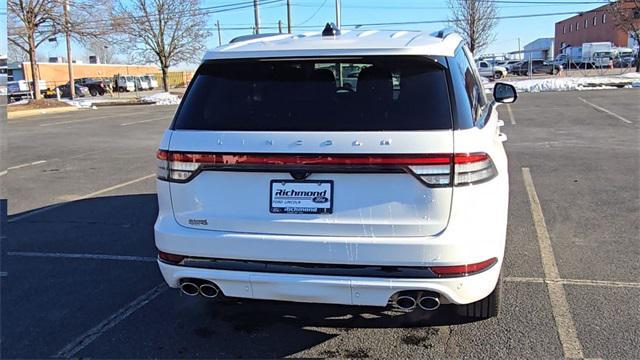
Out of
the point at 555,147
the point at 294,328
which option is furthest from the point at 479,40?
the point at 294,328

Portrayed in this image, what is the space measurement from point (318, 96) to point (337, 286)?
1029 millimetres

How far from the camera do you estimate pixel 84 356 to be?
342 cm

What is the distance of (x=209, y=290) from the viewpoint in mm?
3219

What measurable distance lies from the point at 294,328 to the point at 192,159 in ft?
4.43

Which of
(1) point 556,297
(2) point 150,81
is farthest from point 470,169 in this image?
(2) point 150,81

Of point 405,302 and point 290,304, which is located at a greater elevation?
point 405,302

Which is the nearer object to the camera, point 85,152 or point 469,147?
point 469,147

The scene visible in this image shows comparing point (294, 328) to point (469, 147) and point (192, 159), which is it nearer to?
point (192, 159)

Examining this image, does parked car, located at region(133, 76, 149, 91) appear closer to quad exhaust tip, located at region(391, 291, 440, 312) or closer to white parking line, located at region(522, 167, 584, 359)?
white parking line, located at region(522, 167, 584, 359)

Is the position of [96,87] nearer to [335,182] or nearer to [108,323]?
[108,323]

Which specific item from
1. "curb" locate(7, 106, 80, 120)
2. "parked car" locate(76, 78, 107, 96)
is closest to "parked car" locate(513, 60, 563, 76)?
"curb" locate(7, 106, 80, 120)

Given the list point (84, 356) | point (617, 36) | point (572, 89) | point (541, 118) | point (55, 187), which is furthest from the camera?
point (617, 36)

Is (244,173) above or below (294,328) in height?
above

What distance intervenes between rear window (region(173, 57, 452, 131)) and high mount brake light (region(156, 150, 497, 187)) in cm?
17
